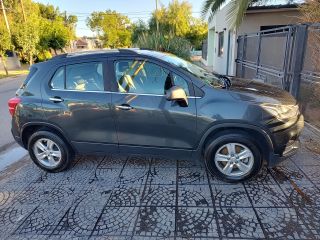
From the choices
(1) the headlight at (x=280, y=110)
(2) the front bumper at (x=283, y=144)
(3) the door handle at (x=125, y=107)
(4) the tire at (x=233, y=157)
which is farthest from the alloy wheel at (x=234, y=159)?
(3) the door handle at (x=125, y=107)

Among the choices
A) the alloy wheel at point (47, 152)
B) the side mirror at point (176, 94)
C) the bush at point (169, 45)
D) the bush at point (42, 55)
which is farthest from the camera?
the bush at point (42, 55)

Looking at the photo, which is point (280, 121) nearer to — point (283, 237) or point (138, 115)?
point (283, 237)

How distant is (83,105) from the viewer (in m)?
3.54

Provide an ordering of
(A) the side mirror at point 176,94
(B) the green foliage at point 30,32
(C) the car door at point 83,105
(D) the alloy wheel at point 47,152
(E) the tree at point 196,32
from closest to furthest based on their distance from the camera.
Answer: (A) the side mirror at point 176,94
(C) the car door at point 83,105
(D) the alloy wheel at point 47,152
(B) the green foliage at point 30,32
(E) the tree at point 196,32

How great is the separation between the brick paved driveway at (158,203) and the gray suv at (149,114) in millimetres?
Result: 333

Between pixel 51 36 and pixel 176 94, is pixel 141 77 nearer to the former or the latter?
pixel 176 94

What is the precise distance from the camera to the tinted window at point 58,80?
3682mm

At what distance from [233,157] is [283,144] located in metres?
0.63

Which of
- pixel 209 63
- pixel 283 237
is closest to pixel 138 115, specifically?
pixel 283 237

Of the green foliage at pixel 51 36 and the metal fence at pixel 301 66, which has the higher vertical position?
the green foliage at pixel 51 36

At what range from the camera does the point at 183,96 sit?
10.2 ft

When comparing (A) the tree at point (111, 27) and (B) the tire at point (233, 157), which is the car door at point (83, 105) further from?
(A) the tree at point (111, 27)

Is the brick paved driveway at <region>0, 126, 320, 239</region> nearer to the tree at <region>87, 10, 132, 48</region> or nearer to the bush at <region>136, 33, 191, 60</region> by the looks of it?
the bush at <region>136, 33, 191, 60</region>

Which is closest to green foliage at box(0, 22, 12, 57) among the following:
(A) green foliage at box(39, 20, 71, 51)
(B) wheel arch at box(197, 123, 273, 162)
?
(A) green foliage at box(39, 20, 71, 51)
